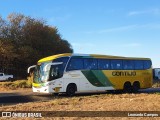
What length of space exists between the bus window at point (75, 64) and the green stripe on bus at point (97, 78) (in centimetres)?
61

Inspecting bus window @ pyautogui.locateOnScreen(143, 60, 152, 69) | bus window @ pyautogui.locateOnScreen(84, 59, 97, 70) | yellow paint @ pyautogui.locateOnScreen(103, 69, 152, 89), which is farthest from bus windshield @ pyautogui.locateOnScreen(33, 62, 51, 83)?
bus window @ pyautogui.locateOnScreen(143, 60, 152, 69)

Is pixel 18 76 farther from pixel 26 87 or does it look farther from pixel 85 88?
pixel 85 88

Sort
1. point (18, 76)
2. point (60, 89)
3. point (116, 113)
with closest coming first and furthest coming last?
point (116, 113), point (60, 89), point (18, 76)

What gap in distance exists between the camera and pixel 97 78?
96.1 ft

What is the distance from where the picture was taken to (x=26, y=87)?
127ft

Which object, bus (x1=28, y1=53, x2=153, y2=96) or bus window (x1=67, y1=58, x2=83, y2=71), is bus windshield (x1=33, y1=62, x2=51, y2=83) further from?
bus window (x1=67, y1=58, x2=83, y2=71)

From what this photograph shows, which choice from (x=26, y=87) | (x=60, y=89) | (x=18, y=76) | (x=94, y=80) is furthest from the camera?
(x=18, y=76)

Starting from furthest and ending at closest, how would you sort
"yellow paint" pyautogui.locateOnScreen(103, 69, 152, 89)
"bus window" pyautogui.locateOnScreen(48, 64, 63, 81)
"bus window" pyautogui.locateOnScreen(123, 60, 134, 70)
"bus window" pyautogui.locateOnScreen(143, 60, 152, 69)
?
"bus window" pyautogui.locateOnScreen(143, 60, 152, 69)
"bus window" pyautogui.locateOnScreen(123, 60, 134, 70)
"yellow paint" pyautogui.locateOnScreen(103, 69, 152, 89)
"bus window" pyautogui.locateOnScreen(48, 64, 63, 81)

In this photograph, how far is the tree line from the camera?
61.9 metres

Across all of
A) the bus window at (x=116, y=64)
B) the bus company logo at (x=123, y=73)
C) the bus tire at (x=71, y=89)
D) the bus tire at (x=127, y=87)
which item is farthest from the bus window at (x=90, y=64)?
the bus tire at (x=127, y=87)

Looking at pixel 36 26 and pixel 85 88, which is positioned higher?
pixel 36 26

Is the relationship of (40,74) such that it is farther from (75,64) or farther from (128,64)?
(128,64)

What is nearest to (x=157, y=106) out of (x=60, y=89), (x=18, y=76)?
(x=60, y=89)

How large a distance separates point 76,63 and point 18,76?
122 ft
